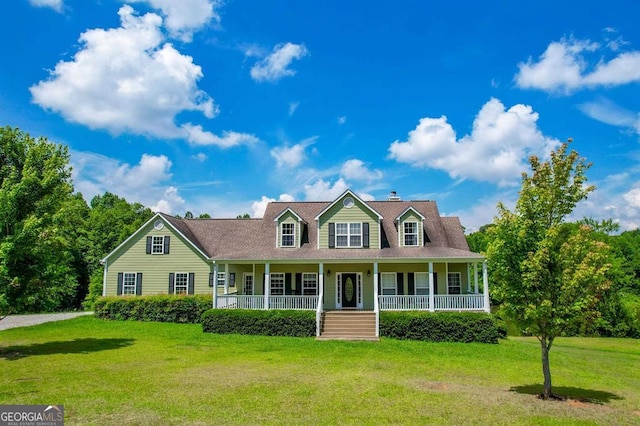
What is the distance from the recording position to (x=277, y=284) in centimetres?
2623

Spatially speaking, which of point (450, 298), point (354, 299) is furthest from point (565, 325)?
point (354, 299)

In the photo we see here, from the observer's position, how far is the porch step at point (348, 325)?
20859mm

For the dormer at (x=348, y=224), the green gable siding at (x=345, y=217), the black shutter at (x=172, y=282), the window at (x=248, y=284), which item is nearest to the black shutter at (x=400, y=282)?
the dormer at (x=348, y=224)

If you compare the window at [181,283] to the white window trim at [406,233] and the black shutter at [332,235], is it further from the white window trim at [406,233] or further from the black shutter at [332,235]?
the white window trim at [406,233]

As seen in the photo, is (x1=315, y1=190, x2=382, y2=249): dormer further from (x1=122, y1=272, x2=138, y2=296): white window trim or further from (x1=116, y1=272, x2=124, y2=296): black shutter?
(x1=116, y1=272, x2=124, y2=296): black shutter

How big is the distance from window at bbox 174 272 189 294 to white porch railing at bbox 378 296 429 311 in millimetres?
13015

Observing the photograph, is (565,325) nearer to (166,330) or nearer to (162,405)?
(162,405)

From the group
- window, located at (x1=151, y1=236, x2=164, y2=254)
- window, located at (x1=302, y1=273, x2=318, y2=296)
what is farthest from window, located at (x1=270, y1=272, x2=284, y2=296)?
window, located at (x1=151, y1=236, x2=164, y2=254)

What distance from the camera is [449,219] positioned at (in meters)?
28.9

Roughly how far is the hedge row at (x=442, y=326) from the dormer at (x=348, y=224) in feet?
17.2

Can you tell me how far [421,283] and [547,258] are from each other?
1491cm

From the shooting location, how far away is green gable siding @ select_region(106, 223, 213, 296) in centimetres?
2884

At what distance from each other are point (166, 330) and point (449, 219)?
18.1 m

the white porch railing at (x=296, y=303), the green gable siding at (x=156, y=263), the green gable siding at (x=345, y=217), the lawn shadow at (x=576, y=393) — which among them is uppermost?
the green gable siding at (x=345, y=217)
